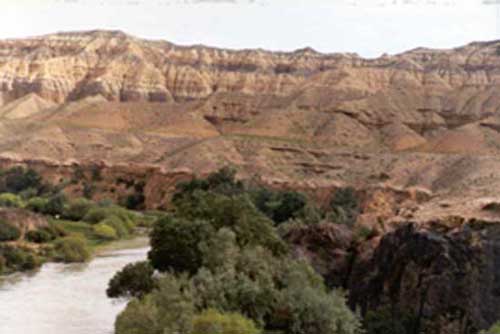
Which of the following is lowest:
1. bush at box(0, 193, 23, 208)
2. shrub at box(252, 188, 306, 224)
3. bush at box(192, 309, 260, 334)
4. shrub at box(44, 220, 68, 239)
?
bush at box(0, 193, 23, 208)

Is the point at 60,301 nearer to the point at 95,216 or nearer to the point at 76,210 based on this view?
the point at 95,216

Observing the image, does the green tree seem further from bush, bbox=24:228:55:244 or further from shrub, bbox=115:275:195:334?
bush, bbox=24:228:55:244

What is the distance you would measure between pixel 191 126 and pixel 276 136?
19.6 metres

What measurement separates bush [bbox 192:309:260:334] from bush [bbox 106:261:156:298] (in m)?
8.00

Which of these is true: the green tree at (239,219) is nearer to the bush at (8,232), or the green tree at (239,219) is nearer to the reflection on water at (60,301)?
the reflection on water at (60,301)

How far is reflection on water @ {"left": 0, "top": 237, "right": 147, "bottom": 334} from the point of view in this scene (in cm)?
3762

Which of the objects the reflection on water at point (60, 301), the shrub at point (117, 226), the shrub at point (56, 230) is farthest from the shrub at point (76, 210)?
the reflection on water at point (60, 301)

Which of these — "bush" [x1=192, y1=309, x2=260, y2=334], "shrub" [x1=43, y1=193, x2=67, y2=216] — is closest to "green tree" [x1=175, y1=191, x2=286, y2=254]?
"bush" [x1=192, y1=309, x2=260, y2=334]

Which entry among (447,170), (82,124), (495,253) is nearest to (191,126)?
(82,124)

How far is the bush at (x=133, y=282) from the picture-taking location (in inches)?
1452

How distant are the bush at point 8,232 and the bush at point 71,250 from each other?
2.45 m

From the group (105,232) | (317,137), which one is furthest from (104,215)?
(317,137)

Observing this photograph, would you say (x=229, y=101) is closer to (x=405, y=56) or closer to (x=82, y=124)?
(x=82, y=124)

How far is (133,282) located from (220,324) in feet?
32.6
